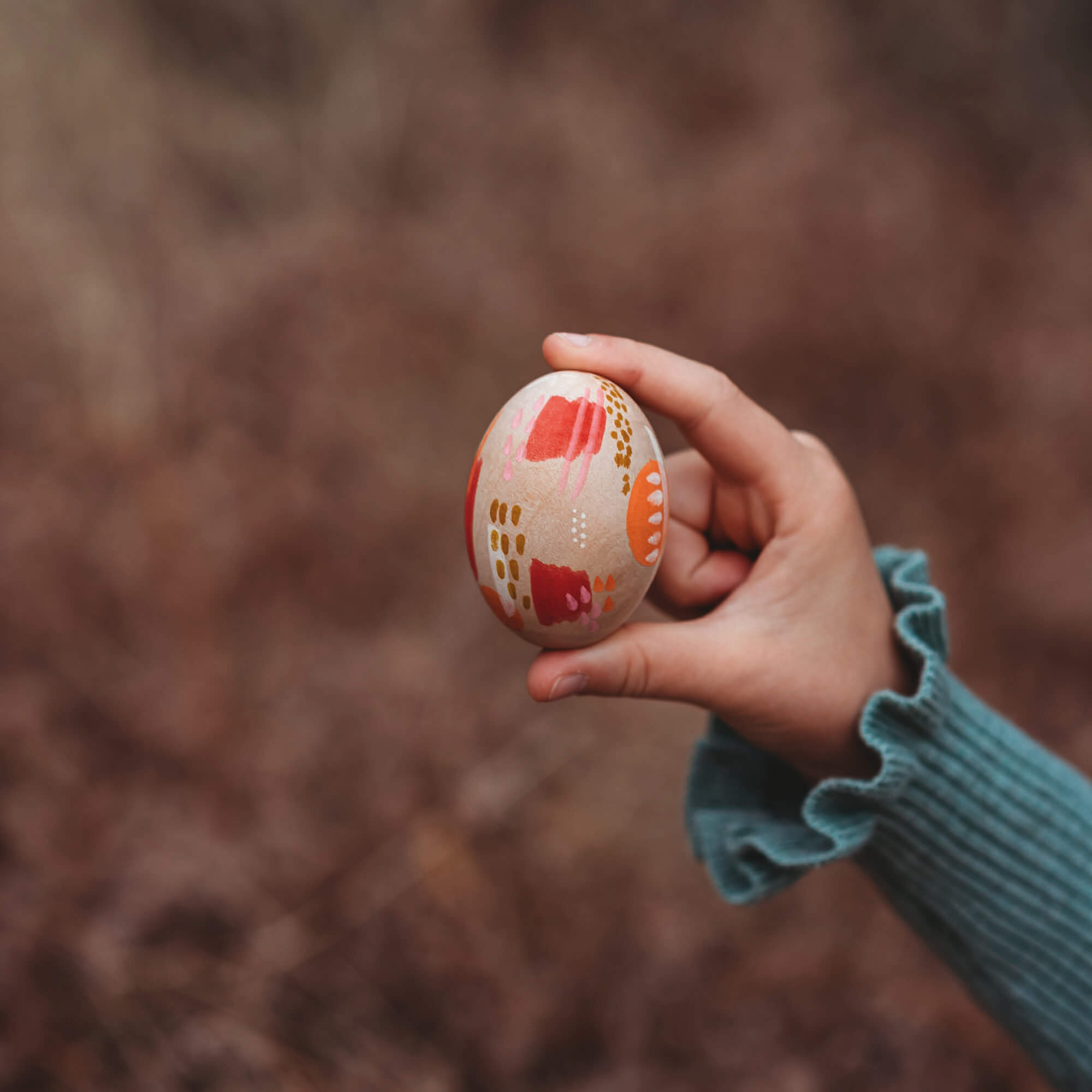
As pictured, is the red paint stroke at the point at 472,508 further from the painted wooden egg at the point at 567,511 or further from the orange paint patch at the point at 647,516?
the orange paint patch at the point at 647,516

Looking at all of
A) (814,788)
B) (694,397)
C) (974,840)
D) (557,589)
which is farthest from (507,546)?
(974,840)

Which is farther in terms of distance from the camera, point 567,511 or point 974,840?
point 974,840

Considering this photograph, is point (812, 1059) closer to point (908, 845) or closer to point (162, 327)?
point (908, 845)

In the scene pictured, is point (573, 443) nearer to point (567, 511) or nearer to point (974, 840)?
point (567, 511)

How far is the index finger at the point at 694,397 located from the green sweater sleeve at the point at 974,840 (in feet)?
0.65

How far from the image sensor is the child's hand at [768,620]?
2.51ft

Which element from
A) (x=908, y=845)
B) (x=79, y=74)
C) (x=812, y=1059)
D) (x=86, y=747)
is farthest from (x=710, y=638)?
(x=79, y=74)

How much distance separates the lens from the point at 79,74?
1597 millimetres

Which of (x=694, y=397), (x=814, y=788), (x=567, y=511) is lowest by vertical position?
(x=814, y=788)

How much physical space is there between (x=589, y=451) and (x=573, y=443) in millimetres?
14

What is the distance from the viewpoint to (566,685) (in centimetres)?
75

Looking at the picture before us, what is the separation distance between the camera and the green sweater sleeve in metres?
0.81

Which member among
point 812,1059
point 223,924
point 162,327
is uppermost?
point 162,327

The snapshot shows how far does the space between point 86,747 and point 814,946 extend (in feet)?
4.50
